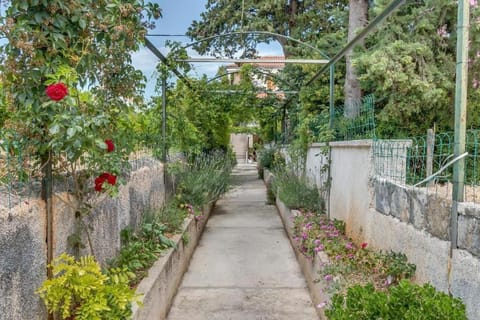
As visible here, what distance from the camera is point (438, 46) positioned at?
5.36 meters

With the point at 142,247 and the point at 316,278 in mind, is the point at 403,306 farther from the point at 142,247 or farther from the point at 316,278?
the point at 142,247

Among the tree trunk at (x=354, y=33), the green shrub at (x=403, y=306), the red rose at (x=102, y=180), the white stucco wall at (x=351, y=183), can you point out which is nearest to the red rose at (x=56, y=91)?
the red rose at (x=102, y=180)

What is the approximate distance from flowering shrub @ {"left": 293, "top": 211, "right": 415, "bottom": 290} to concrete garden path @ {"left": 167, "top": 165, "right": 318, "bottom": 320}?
0.43 meters

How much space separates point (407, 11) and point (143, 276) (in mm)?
5298

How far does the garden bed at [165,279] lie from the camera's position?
269 cm

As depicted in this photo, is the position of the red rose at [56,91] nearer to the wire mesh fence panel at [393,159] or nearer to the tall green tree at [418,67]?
the wire mesh fence panel at [393,159]

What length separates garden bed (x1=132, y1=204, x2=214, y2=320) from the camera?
8.82 feet

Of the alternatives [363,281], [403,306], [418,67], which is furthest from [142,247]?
[418,67]

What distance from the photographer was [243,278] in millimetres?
4262

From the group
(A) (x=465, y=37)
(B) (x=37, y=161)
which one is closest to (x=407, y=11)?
(A) (x=465, y=37)

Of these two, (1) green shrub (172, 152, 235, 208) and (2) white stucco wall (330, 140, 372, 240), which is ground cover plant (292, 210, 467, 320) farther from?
(1) green shrub (172, 152, 235, 208)

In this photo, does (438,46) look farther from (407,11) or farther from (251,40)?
(251,40)

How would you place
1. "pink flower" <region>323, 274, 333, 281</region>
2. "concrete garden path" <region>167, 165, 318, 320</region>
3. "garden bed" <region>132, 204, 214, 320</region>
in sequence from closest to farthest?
1. "garden bed" <region>132, 204, 214, 320</region>
2. "pink flower" <region>323, 274, 333, 281</region>
3. "concrete garden path" <region>167, 165, 318, 320</region>

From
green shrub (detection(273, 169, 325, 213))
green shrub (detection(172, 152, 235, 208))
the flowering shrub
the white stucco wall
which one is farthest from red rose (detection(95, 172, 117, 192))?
green shrub (detection(273, 169, 325, 213))
